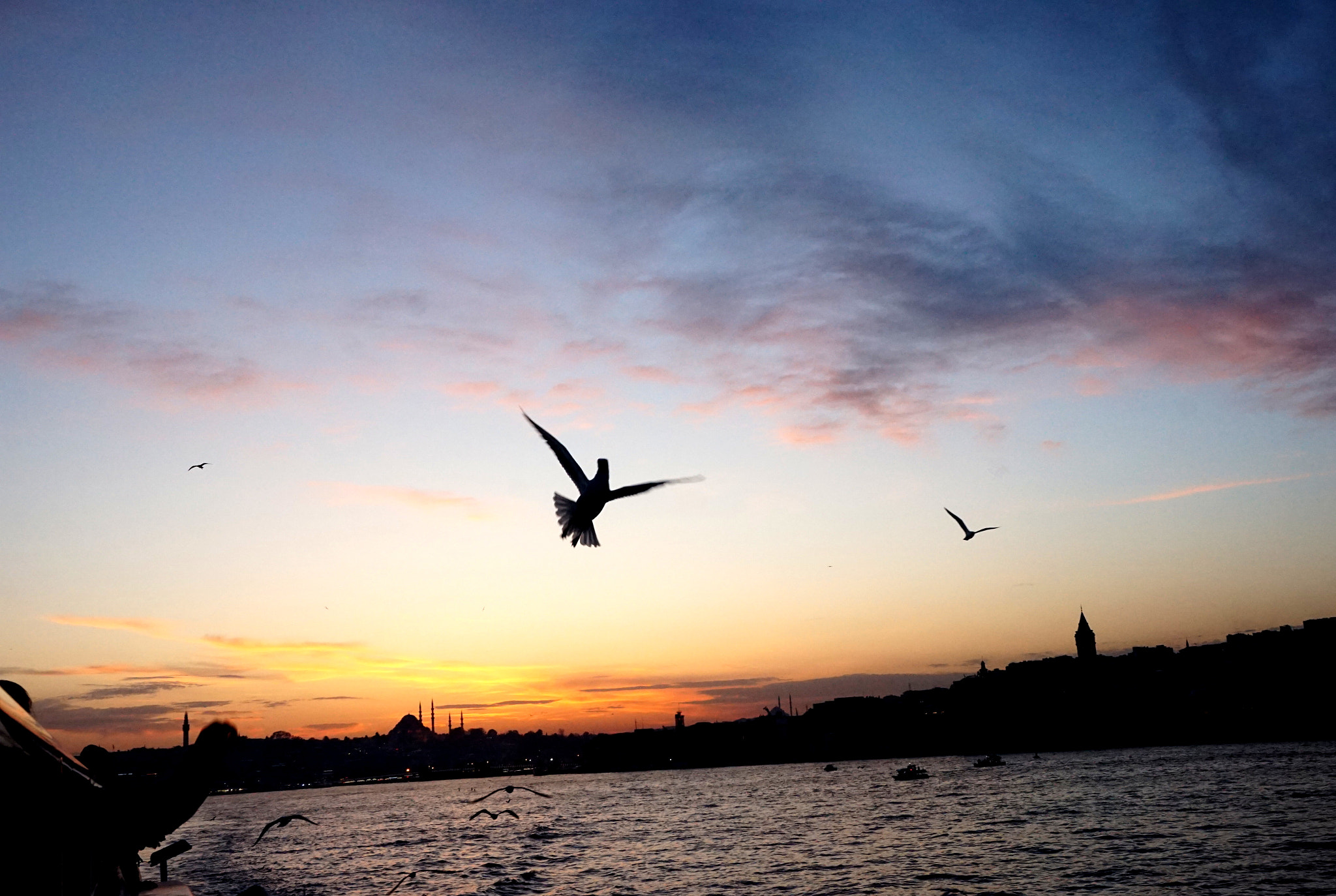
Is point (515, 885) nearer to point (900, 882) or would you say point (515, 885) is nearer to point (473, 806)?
point (900, 882)

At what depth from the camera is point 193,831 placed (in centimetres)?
12800

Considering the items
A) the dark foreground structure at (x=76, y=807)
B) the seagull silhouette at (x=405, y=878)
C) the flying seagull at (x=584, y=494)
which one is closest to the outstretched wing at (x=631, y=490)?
the flying seagull at (x=584, y=494)

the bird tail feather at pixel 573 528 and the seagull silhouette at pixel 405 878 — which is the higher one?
the bird tail feather at pixel 573 528

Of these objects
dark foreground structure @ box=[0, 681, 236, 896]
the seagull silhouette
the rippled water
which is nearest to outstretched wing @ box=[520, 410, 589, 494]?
dark foreground structure @ box=[0, 681, 236, 896]

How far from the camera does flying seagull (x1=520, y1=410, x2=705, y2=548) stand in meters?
13.1

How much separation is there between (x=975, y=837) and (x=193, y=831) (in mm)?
109107

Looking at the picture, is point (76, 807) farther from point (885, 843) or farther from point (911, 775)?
point (911, 775)

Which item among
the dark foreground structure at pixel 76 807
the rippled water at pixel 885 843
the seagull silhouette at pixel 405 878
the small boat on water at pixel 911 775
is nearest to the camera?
the dark foreground structure at pixel 76 807

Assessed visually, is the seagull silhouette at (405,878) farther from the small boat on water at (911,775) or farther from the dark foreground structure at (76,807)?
the small boat on water at (911,775)

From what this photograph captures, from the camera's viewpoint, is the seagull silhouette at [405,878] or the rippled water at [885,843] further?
the seagull silhouette at [405,878]

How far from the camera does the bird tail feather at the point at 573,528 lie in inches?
541

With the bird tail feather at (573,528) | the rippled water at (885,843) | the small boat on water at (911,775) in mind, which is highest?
the bird tail feather at (573,528)

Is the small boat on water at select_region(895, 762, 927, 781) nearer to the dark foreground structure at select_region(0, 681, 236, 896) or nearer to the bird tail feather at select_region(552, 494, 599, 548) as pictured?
the bird tail feather at select_region(552, 494, 599, 548)

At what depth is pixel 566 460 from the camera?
528 inches
